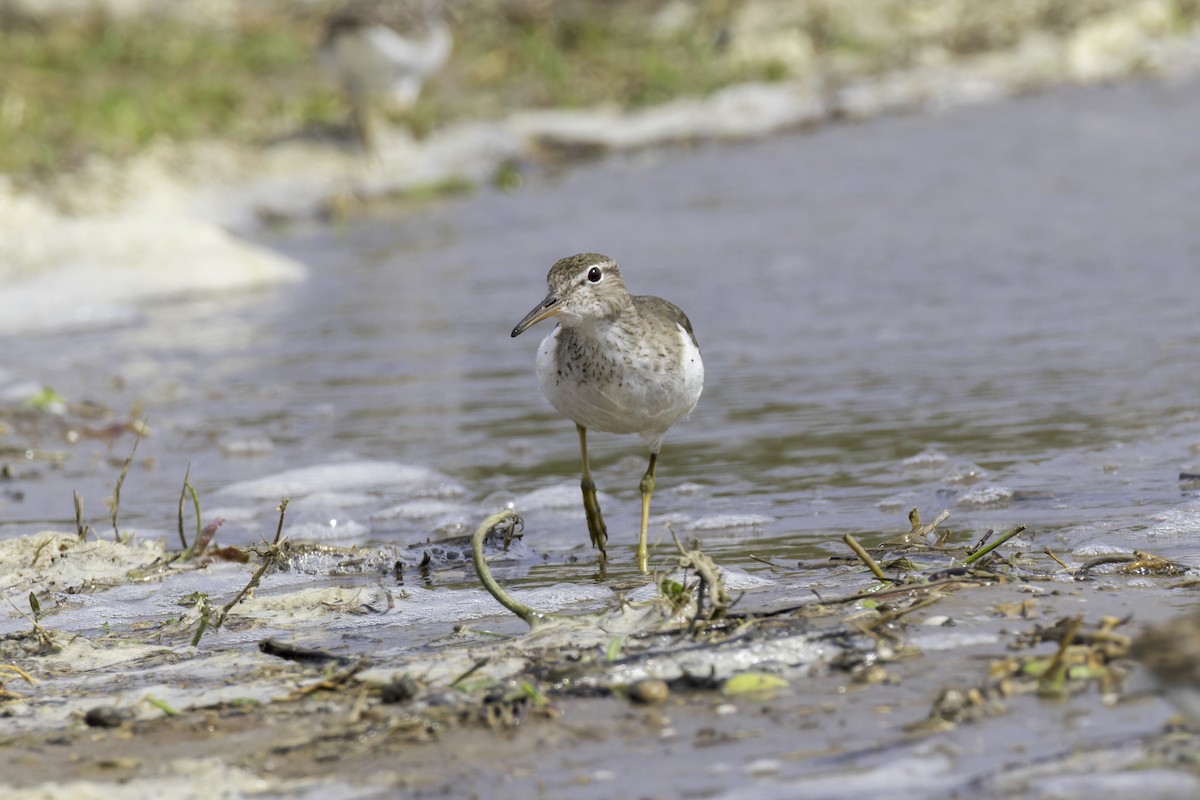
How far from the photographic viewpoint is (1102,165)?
13.1 m

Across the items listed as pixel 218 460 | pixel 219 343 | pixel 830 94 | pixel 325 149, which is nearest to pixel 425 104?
pixel 325 149

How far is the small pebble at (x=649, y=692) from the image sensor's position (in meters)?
3.72

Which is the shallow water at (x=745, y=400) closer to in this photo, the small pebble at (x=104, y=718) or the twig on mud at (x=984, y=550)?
the twig on mud at (x=984, y=550)

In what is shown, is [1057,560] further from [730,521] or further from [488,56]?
[488,56]

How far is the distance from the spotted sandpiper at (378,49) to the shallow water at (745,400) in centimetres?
215

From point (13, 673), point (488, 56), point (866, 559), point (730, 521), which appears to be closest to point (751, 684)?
point (866, 559)

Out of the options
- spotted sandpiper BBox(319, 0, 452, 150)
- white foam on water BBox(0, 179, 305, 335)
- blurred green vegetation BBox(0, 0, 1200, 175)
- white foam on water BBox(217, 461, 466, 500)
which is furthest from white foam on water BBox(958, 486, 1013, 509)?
blurred green vegetation BBox(0, 0, 1200, 175)

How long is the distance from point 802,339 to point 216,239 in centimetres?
506

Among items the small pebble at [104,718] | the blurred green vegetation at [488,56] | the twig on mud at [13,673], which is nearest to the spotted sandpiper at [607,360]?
the twig on mud at [13,673]

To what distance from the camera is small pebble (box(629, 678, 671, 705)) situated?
3719 mm

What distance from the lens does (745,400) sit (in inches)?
305

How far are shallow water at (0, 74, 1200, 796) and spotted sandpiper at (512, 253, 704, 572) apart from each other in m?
0.42

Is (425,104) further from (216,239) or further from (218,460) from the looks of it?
(218,460)

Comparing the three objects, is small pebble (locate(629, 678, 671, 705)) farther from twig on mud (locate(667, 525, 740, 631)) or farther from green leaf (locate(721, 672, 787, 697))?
twig on mud (locate(667, 525, 740, 631))
